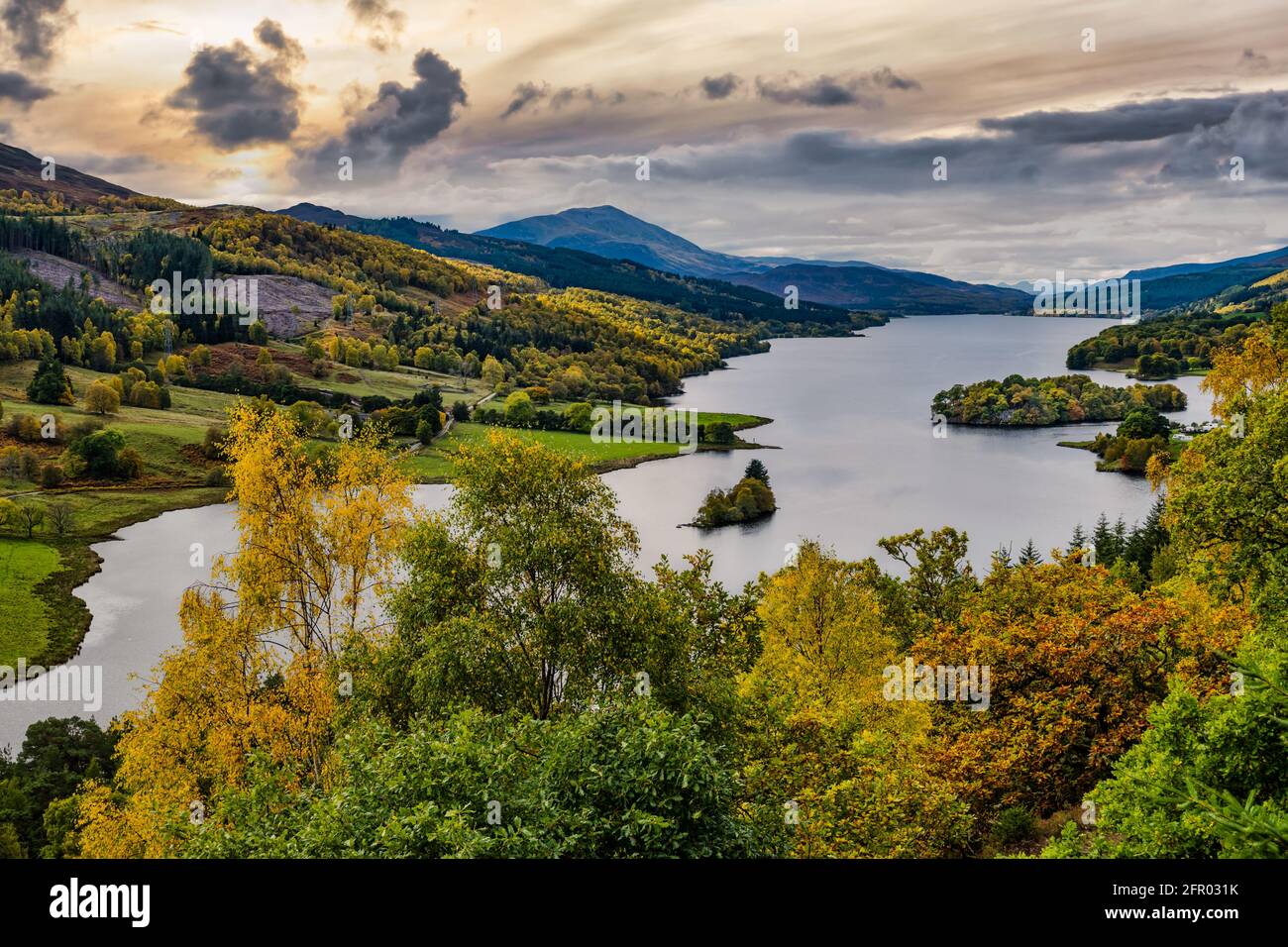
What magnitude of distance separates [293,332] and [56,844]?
563 feet

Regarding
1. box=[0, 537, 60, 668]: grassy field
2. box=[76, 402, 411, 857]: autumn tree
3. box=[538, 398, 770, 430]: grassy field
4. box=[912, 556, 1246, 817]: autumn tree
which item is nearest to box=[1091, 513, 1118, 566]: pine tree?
box=[912, 556, 1246, 817]: autumn tree

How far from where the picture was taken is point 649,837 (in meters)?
9.75

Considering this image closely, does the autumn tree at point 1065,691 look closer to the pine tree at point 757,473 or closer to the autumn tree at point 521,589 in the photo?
the autumn tree at point 521,589

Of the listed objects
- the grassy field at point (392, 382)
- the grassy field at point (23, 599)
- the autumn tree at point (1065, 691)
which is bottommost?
the grassy field at point (23, 599)

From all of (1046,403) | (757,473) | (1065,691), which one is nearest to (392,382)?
(757,473)

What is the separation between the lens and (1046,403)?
138 metres

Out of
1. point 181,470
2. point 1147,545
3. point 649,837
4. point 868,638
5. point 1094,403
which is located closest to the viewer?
point 649,837

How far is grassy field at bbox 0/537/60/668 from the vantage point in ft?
188

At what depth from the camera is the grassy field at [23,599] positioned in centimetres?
5728

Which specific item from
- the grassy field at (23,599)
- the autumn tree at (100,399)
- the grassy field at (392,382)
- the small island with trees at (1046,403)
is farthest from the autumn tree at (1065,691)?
the small island with trees at (1046,403)

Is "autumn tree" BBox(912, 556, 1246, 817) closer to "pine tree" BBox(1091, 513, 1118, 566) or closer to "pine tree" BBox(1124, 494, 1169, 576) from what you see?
"pine tree" BBox(1124, 494, 1169, 576)

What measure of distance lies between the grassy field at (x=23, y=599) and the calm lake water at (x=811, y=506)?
10.2 feet

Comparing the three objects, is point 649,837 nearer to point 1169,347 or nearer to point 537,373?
point 537,373
